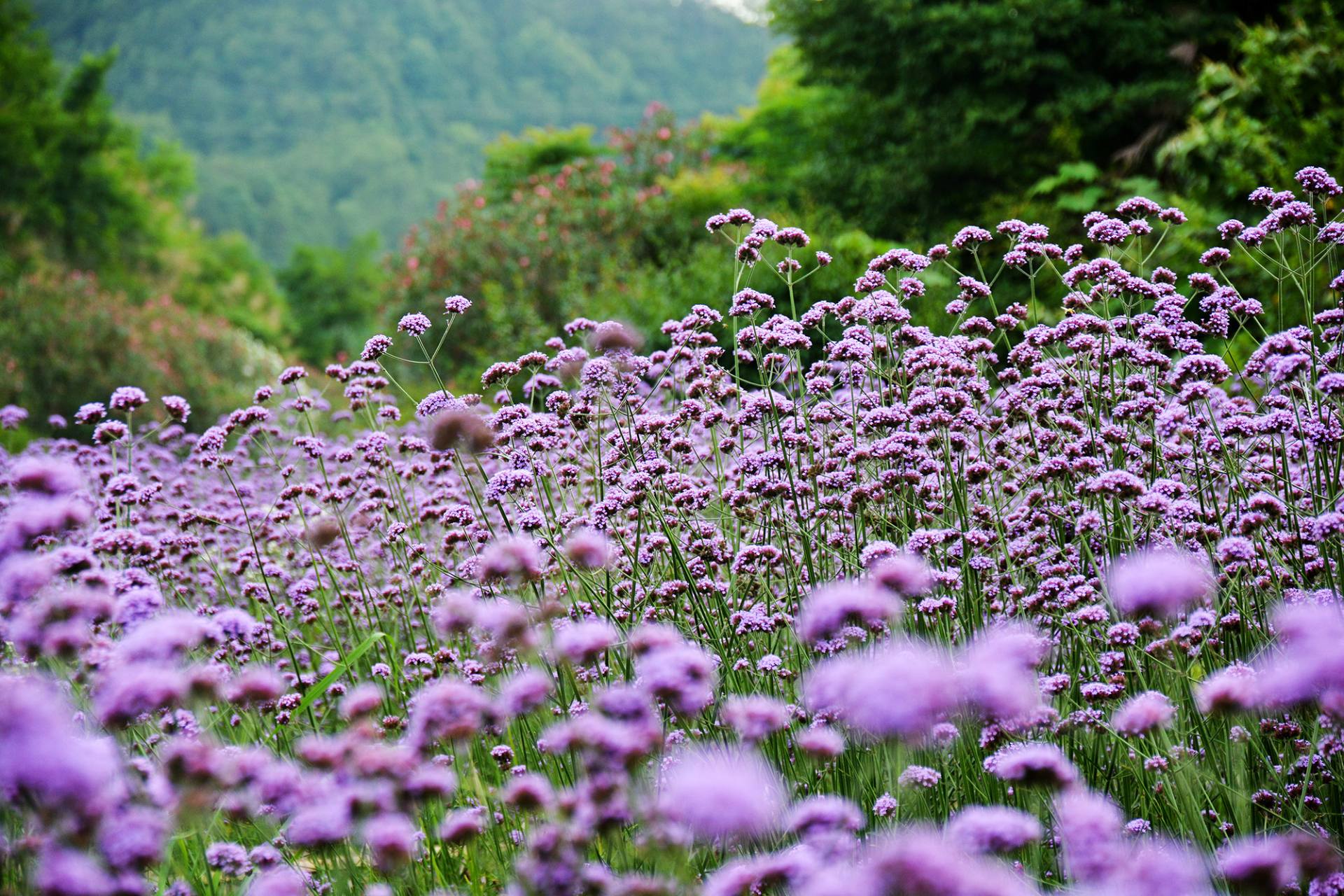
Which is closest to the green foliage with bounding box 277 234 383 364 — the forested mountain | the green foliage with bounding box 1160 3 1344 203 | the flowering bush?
the forested mountain

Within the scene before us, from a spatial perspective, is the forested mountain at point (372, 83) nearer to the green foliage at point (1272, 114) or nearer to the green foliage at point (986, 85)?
the green foliage at point (986, 85)

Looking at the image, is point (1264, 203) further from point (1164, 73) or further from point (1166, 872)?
point (1164, 73)

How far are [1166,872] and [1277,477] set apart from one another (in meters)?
3.12

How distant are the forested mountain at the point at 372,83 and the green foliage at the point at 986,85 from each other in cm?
5526

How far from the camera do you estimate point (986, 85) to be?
45.0ft

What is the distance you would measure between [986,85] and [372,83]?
7845 cm

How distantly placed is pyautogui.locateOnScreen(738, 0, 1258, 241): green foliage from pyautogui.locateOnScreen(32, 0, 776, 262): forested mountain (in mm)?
55255

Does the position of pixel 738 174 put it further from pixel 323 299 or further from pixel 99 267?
pixel 323 299

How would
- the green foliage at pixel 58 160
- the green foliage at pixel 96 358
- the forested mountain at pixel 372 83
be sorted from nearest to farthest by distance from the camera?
the green foliage at pixel 96 358
the green foliage at pixel 58 160
the forested mountain at pixel 372 83

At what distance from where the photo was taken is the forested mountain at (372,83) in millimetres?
68125

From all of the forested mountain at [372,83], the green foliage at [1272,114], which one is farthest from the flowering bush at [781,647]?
the forested mountain at [372,83]

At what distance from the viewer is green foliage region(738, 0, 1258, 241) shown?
13172 millimetres

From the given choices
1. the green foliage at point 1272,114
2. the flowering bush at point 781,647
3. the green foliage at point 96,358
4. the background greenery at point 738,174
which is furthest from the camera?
the green foliage at point 96,358

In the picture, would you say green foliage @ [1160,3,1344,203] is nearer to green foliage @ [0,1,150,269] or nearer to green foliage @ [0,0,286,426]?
green foliage @ [0,0,286,426]
